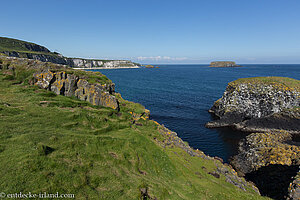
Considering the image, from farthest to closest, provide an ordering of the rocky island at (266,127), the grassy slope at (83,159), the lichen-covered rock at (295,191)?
the rocky island at (266,127)
the lichen-covered rock at (295,191)
the grassy slope at (83,159)

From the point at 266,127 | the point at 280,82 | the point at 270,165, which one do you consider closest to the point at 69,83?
the point at 270,165

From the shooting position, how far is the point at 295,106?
141ft

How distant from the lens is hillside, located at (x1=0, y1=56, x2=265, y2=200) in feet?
35.5

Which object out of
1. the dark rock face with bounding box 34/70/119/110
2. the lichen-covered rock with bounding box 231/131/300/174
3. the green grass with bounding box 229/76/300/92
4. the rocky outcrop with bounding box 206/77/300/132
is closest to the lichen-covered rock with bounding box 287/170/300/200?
the lichen-covered rock with bounding box 231/131/300/174

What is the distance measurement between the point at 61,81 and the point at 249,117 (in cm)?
5080

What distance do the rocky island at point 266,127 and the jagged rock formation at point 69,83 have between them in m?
26.7

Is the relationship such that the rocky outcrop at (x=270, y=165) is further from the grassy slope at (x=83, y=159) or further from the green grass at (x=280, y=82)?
the green grass at (x=280, y=82)

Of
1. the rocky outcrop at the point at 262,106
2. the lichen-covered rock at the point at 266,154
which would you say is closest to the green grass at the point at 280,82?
the rocky outcrop at the point at 262,106

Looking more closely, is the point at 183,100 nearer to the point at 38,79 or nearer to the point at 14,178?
the point at 38,79

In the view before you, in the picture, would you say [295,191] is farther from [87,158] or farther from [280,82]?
[280,82]

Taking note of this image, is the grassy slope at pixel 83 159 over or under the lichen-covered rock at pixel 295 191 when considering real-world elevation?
over

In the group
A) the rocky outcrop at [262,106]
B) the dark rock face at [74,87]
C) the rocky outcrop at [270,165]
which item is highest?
the dark rock face at [74,87]

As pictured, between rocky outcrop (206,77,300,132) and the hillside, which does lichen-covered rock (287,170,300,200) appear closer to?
the hillside

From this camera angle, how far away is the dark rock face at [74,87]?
27672 mm
